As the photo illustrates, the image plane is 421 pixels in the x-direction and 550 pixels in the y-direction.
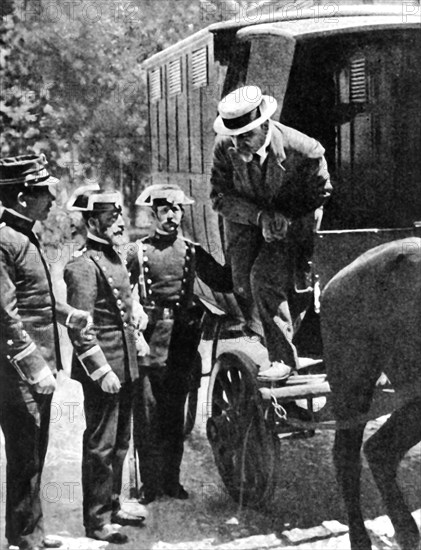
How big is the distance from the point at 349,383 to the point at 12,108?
2.16 meters

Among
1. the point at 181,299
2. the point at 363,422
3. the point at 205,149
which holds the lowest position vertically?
the point at 363,422

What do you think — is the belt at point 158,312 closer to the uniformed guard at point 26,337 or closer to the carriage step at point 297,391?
the uniformed guard at point 26,337

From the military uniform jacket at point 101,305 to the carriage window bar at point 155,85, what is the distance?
0.82m

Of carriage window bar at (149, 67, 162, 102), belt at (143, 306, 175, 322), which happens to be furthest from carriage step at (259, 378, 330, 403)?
carriage window bar at (149, 67, 162, 102)

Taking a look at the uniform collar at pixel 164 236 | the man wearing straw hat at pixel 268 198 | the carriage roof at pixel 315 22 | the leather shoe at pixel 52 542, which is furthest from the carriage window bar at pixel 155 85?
the leather shoe at pixel 52 542

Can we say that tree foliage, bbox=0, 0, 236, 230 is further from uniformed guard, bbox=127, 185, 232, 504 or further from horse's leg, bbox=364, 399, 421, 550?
horse's leg, bbox=364, 399, 421, 550

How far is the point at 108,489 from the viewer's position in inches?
202

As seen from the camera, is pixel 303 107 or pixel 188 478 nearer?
pixel 303 107

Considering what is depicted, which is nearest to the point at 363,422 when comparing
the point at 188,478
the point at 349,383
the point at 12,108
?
the point at 349,383

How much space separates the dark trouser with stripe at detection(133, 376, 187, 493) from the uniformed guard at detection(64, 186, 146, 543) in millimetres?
103

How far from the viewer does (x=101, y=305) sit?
198 inches

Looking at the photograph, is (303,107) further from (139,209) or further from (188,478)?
(188,478)

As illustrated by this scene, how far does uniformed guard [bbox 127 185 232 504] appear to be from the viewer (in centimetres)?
514

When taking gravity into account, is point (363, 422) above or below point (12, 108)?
below
